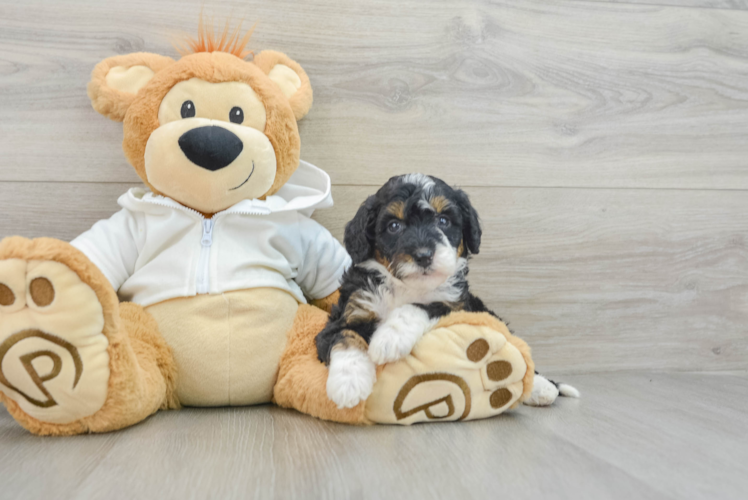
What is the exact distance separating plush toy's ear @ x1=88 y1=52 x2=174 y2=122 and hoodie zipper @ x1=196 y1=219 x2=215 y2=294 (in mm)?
392

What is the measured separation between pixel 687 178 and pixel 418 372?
146 cm

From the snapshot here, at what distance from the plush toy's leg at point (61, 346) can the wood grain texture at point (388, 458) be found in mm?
57

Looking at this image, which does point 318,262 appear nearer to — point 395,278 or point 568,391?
point 395,278

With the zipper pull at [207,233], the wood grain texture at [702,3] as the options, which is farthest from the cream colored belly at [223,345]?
the wood grain texture at [702,3]

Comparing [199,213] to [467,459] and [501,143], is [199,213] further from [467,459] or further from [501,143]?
[501,143]

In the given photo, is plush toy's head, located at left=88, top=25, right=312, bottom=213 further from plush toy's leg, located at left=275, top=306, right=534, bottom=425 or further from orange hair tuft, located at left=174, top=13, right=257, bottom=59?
plush toy's leg, located at left=275, top=306, right=534, bottom=425

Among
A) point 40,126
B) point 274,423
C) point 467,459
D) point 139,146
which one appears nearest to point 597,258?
point 467,459

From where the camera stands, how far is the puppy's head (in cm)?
121

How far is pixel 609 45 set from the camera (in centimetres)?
199

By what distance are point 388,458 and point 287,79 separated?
1114 mm

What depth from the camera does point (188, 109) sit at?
1.44 metres

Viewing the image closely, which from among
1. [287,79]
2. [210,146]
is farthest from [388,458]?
[287,79]

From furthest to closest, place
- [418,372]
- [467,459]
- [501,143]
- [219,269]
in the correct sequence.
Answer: [501,143], [219,269], [418,372], [467,459]

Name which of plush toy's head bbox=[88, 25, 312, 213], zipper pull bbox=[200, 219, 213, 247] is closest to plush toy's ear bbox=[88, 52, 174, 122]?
plush toy's head bbox=[88, 25, 312, 213]
